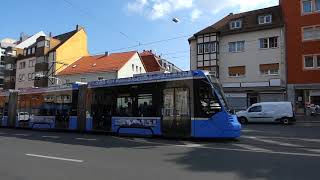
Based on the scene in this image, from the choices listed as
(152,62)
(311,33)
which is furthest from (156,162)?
(152,62)

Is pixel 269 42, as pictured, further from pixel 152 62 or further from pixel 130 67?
pixel 152 62

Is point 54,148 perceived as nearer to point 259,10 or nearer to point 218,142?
point 218,142

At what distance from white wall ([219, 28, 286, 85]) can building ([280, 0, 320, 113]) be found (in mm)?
874

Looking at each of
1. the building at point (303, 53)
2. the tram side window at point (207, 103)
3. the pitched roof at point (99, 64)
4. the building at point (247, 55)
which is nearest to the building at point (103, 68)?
the pitched roof at point (99, 64)

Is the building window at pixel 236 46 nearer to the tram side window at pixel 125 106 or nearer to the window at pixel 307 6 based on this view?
the window at pixel 307 6

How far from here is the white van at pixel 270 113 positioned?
104 ft

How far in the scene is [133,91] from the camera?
64.4 feet

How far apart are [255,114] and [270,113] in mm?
1224

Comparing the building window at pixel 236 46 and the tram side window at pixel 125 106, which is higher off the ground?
the building window at pixel 236 46

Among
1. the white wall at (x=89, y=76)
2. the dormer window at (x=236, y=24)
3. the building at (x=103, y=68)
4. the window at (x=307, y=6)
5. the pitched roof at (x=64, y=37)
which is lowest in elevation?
the white wall at (x=89, y=76)

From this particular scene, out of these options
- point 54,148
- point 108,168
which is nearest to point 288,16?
point 54,148

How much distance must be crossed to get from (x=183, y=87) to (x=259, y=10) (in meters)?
31.6

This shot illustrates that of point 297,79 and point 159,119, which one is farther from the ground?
point 297,79

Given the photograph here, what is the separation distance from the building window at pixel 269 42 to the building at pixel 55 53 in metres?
30.3
